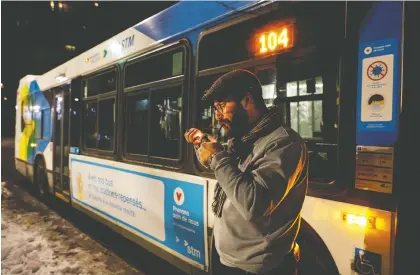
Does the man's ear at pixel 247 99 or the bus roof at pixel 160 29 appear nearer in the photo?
the man's ear at pixel 247 99

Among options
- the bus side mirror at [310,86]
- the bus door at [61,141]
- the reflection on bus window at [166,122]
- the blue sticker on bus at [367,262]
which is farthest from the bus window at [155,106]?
the bus door at [61,141]

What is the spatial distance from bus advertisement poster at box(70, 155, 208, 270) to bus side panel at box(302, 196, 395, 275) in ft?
3.80

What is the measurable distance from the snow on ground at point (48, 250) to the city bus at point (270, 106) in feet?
1.49

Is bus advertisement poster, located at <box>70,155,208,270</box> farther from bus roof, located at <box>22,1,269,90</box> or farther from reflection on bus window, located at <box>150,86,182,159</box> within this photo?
bus roof, located at <box>22,1,269,90</box>

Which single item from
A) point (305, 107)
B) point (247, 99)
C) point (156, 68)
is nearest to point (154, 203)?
point (156, 68)

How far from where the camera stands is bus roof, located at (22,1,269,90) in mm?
2906

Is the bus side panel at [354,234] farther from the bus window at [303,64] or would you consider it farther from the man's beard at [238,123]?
the man's beard at [238,123]

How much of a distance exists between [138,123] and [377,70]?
297 cm

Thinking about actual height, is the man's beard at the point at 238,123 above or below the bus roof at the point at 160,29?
below

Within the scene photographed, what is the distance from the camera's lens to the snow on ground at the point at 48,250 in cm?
396

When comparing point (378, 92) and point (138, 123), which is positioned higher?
point (378, 92)

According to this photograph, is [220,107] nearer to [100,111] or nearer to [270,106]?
[270,106]

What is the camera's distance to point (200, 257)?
3.06 meters

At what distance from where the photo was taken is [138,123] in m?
4.13
